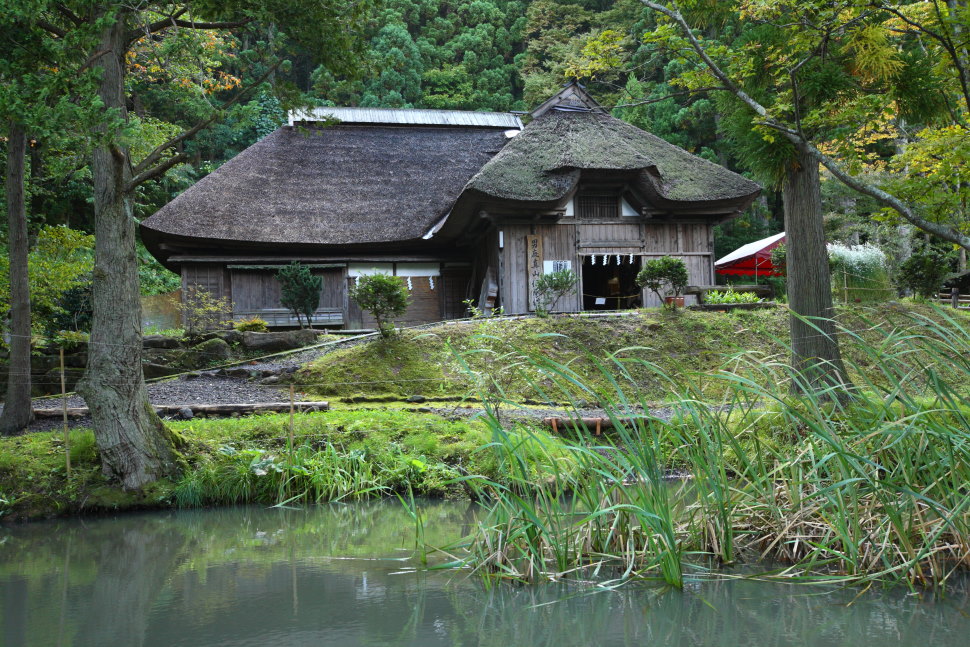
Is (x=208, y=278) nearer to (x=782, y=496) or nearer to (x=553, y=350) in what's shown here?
(x=553, y=350)

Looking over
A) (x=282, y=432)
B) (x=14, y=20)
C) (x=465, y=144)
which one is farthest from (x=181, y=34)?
(x=465, y=144)

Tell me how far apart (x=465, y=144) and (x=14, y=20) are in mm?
15209

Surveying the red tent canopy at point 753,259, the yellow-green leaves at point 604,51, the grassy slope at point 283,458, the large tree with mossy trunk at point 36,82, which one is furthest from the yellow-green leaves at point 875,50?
the red tent canopy at point 753,259

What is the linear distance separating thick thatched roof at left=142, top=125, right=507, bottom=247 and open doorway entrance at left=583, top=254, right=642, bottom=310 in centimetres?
403

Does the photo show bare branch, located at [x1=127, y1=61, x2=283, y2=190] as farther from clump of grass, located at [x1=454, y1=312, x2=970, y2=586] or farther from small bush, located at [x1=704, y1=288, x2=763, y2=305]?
small bush, located at [x1=704, y1=288, x2=763, y2=305]

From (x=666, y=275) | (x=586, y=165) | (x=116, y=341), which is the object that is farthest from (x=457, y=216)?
(x=116, y=341)

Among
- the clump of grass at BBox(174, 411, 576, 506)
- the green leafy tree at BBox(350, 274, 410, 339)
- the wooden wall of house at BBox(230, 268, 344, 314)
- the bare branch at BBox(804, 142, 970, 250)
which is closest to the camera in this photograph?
the bare branch at BBox(804, 142, 970, 250)

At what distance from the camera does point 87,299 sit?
13344mm

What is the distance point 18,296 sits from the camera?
8.29 metres

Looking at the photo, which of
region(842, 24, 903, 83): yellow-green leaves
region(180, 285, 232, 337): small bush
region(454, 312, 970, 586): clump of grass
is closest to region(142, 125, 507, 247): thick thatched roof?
region(180, 285, 232, 337): small bush

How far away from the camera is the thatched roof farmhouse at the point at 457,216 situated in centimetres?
1495

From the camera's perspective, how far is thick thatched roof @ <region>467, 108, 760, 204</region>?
1426 cm

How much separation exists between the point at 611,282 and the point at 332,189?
7169mm

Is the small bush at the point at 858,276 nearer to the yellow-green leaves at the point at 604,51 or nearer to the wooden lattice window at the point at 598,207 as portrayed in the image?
the wooden lattice window at the point at 598,207
